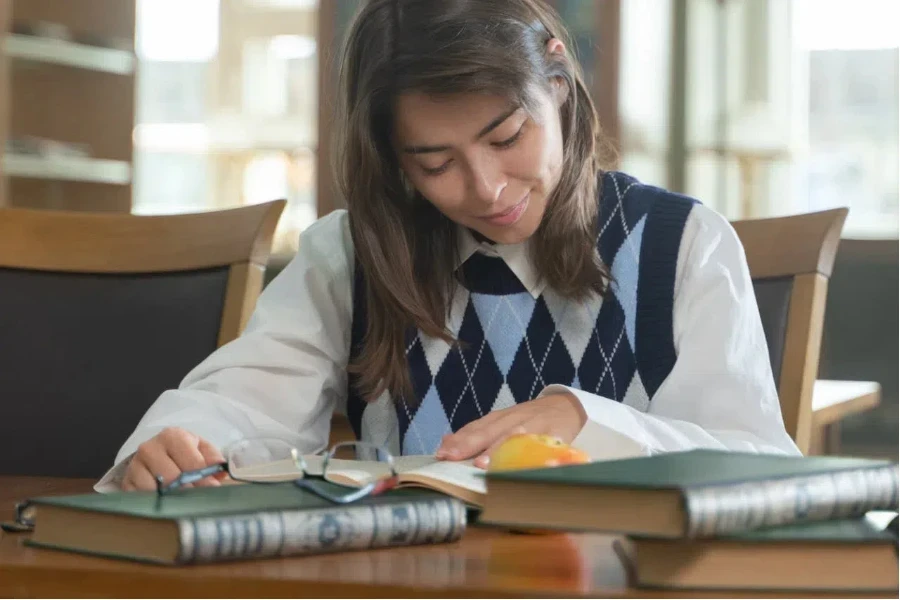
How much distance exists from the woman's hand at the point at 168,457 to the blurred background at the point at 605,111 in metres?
3.02

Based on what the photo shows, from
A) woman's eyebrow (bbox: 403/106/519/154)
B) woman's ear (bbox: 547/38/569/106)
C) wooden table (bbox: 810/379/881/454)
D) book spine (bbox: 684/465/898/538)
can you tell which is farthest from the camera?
wooden table (bbox: 810/379/881/454)

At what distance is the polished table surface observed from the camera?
699 mm

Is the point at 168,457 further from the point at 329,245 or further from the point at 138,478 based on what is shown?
the point at 329,245

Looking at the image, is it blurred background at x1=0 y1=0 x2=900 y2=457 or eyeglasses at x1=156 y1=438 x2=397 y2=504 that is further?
blurred background at x1=0 y1=0 x2=900 y2=457

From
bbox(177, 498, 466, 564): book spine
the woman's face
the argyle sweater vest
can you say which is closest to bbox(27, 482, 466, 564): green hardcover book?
bbox(177, 498, 466, 564): book spine

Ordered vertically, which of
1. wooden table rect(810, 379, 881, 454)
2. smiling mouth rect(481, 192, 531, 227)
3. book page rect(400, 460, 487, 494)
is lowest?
wooden table rect(810, 379, 881, 454)

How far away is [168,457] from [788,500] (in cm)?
58

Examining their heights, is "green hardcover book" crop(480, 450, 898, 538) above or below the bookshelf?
below

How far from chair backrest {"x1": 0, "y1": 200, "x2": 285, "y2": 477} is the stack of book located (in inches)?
40.7

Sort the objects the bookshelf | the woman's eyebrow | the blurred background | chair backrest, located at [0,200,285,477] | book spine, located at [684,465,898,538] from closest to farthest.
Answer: book spine, located at [684,465,898,538]
the woman's eyebrow
chair backrest, located at [0,200,285,477]
the bookshelf
the blurred background

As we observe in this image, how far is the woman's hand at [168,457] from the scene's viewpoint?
1073mm

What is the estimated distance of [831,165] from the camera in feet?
16.8

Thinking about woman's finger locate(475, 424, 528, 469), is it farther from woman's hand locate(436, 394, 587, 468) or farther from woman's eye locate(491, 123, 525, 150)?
woman's eye locate(491, 123, 525, 150)

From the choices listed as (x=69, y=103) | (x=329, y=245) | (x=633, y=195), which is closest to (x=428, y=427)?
(x=329, y=245)
